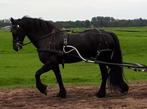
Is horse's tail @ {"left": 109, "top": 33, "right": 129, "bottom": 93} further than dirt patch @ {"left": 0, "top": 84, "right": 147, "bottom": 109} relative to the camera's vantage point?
Yes

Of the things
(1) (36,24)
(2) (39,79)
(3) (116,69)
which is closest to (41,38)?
(1) (36,24)

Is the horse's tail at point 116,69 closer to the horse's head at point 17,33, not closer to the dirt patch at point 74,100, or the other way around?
the dirt patch at point 74,100

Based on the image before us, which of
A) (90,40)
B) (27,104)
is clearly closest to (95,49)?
(90,40)

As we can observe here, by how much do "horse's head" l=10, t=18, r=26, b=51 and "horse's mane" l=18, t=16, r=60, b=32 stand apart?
18 cm

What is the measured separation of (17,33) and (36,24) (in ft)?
2.11

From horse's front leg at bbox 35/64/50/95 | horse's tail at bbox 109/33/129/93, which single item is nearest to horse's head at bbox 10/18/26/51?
horse's front leg at bbox 35/64/50/95

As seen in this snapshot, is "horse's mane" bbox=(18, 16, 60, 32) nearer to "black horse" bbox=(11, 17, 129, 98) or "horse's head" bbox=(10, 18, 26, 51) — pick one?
"black horse" bbox=(11, 17, 129, 98)

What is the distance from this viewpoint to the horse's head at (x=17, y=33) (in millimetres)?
13023

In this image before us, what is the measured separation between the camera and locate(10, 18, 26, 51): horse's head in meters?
13.0

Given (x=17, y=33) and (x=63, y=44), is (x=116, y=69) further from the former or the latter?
(x=17, y=33)

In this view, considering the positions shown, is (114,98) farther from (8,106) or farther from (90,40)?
(8,106)

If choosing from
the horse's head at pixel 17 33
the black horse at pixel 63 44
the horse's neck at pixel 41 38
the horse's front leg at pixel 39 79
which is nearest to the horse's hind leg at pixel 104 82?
the black horse at pixel 63 44

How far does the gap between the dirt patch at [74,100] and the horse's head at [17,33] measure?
1.62 meters

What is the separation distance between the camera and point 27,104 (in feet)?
39.6
